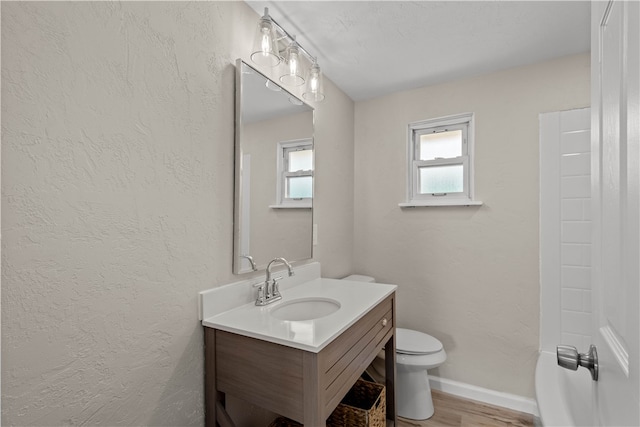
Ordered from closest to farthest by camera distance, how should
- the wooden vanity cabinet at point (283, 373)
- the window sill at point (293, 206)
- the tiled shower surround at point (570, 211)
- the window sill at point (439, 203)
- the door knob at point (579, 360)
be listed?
the door knob at point (579, 360) < the wooden vanity cabinet at point (283, 373) < the window sill at point (293, 206) < the tiled shower surround at point (570, 211) < the window sill at point (439, 203)

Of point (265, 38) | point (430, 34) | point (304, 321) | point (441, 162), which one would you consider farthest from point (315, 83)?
point (304, 321)

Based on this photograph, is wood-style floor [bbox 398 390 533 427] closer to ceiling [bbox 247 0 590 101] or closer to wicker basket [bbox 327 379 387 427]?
wicker basket [bbox 327 379 387 427]

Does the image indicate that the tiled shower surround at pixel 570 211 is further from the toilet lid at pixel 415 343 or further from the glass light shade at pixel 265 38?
the glass light shade at pixel 265 38

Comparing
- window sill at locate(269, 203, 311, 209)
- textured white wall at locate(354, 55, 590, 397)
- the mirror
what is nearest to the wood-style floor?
textured white wall at locate(354, 55, 590, 397)

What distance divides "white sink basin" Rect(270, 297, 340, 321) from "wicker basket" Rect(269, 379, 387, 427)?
0.44 meters

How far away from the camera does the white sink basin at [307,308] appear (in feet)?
4.93

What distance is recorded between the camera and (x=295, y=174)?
184 cm

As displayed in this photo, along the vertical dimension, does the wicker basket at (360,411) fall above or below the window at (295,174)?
below

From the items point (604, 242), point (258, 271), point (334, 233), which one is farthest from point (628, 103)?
point (334, 233)

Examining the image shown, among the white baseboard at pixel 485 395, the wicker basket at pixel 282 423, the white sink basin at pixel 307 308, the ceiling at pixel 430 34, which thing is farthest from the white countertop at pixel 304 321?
the ceiling at pixel 430 34

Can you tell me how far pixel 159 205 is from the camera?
111cm

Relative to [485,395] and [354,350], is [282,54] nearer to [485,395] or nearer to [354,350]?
[354,350]

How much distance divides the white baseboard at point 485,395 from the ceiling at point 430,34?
7.09 feet

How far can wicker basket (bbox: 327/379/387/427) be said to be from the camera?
1.46 m
